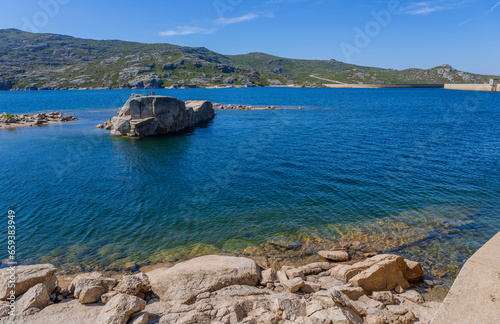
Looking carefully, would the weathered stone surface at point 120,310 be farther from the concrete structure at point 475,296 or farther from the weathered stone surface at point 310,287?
the concrete structure at point 475,296

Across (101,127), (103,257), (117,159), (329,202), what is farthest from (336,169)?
(101,127)

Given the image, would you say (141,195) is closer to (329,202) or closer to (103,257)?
(103,257)

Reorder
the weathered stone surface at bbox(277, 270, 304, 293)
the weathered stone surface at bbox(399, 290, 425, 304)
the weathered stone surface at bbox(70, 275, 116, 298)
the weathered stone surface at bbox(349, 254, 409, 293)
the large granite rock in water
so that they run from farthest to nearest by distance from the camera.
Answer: the large granite rock in water → the weathered stone surface at bbox(349, 254, 409, 293) → the weathered stone surface at bbox(399, 290, 425, 304) → the weathered stone surface at bbox(277, 270, 304, 293) → the weathered stone surface at bbox(70, 275, 116, 298)

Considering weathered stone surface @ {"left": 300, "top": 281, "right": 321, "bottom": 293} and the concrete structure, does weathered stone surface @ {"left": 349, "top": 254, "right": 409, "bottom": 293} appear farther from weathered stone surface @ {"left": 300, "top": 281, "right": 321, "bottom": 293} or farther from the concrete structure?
the concrete structure

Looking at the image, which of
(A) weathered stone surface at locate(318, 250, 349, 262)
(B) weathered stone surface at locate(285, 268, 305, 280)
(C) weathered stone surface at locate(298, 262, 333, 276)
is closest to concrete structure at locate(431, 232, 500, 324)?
(B) weathered stone surface at locate(285, 268, 305, 280)

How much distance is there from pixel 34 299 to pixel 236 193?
22487 mm

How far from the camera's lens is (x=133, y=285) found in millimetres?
15359

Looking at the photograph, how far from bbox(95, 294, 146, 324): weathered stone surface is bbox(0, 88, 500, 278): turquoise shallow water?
963 cm

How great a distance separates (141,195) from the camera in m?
33.8

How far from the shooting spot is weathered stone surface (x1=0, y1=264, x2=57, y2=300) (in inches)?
581

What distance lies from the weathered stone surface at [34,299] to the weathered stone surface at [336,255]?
727 inches

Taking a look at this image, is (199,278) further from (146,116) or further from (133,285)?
(146,116)

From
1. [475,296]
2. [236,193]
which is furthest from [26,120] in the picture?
[475,296]

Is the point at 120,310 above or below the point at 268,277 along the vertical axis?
above
